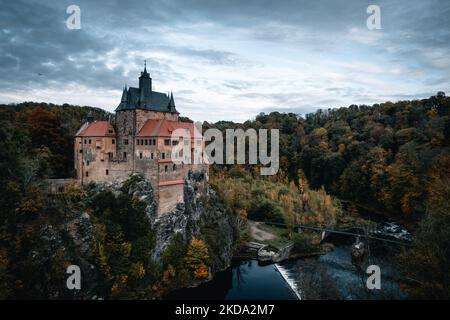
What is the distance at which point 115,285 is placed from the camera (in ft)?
95.2

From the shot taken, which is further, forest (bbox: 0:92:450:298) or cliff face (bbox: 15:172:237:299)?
cliff face (bbox: 15:172:237:299)

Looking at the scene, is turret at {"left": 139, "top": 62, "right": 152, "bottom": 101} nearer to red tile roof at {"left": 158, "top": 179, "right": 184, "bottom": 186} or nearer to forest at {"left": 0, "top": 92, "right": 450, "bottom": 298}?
forest at {"left": 0, "top": 92, "right": 450, "bottom": 298}

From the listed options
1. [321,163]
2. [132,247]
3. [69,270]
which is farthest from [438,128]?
[69,270]

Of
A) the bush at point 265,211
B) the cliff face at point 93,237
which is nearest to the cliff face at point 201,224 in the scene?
the cliff face at point 93,237

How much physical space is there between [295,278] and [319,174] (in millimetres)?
44321

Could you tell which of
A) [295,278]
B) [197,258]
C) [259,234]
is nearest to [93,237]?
[197,258]

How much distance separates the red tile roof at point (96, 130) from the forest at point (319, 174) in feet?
9.26

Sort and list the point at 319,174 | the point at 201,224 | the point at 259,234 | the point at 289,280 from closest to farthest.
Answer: the point at 289,280 < the point at 201,224 < the point at 259,234 < the point at 319,174

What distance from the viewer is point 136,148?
35156 mm

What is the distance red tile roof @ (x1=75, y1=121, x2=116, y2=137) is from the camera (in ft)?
115

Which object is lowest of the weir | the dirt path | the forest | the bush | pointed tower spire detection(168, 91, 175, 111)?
the weir

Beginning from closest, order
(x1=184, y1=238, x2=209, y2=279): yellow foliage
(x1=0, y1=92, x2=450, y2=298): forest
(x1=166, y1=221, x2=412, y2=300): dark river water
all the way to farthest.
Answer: (x1=0, y1=92, x2=450, y2=298): forest → (x1=166, y1=221, x2=412, y2=300): dark river water → (x1=184, y1=238, x2=209, y2=279): yellow foliage

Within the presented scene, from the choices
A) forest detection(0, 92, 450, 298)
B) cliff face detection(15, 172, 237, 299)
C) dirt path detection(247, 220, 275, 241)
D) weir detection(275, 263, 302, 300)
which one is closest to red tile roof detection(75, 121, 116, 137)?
forest detection(0, 92, 450, 298)
